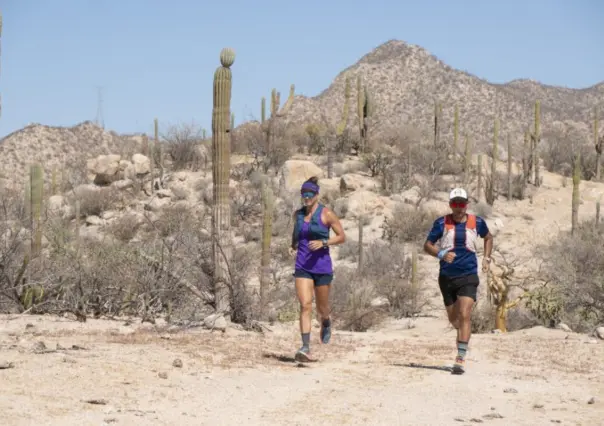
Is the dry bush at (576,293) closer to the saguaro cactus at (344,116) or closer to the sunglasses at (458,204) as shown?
the sunglasses at (458,204)

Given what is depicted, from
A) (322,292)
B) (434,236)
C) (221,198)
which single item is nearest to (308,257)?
(322,292)

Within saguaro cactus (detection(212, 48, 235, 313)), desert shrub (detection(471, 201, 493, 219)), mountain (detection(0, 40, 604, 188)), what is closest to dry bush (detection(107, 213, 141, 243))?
desert shrub (detection(471, 201, 493, 219))

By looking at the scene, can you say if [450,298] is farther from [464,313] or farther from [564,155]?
[564,155]

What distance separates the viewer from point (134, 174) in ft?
123

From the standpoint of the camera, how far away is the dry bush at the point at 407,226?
2992 cm

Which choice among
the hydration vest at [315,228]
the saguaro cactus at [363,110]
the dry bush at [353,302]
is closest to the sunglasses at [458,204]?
the hydration vest at [315,228]

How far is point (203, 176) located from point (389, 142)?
8679mm

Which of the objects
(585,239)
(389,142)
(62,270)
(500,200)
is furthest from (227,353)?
(389,142)

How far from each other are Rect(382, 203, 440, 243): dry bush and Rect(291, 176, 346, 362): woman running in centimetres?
2002

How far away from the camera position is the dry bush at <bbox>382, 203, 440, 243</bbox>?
2992 cm

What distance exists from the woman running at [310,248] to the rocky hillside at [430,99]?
162 ft

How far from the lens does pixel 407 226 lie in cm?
3011

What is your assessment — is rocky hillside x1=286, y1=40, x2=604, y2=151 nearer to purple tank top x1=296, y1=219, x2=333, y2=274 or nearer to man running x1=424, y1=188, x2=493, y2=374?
purple tank top x1=296, y1=219, x2=333, y2=274

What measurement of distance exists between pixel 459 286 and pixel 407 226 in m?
21.2
